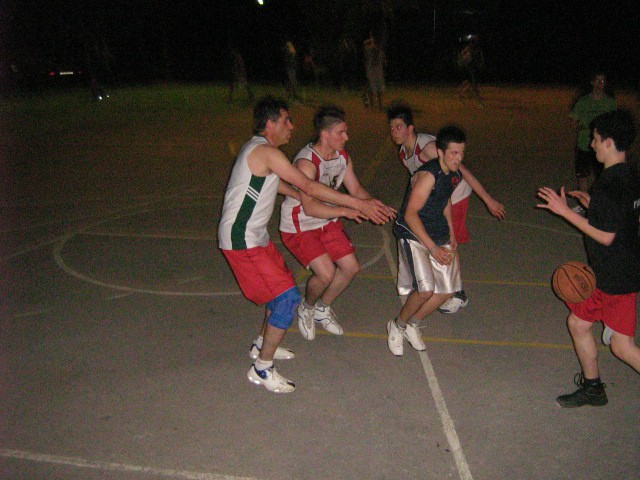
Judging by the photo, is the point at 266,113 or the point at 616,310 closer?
the point at 616,310

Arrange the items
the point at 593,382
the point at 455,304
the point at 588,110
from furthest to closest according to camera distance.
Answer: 1. the point at 588,110
2. the point at 455,304
3. the point at 593,382

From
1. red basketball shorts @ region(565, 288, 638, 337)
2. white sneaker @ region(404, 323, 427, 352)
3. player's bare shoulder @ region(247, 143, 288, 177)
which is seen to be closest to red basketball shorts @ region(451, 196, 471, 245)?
white sneaker @ region(404, 323, 427, 352)

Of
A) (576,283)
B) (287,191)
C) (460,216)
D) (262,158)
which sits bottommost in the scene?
(460,216)

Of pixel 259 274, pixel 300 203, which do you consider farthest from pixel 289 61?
pixel 259 274

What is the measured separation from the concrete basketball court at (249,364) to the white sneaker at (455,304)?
0.09m

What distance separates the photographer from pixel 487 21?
122ft

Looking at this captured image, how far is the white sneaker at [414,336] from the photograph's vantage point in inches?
196

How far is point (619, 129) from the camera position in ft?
11.9

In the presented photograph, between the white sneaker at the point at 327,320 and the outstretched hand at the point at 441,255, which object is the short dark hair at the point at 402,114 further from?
the white sneaker at the point at 327,320

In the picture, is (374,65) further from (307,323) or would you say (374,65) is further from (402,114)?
(307,323)

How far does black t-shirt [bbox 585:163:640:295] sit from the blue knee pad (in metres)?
2.07

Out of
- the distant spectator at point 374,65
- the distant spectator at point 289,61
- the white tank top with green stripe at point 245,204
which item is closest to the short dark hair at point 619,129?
the white tank top with green stripe at point 245,204

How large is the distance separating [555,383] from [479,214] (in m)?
4.98

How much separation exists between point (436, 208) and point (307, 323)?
1.55 meters
